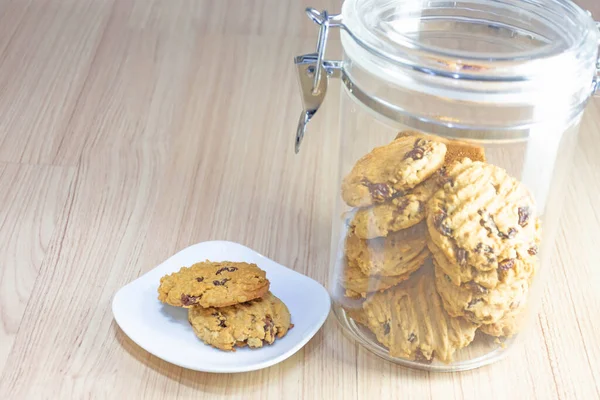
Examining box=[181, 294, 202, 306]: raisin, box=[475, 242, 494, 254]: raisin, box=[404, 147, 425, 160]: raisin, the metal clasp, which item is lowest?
box=[181, 294, 202, 306]: raisin

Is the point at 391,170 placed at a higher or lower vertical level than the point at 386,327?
higher

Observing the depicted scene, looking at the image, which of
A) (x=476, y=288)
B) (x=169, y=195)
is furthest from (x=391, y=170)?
(x=169, y=195)

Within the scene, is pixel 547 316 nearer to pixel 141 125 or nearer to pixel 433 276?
pixel 433 276

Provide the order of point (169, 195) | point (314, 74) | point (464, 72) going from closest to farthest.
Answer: point (464, 72), point (314, 74), point (169, 195)

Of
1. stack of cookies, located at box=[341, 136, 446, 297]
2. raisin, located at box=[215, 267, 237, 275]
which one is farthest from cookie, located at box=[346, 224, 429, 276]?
raisin, located at box=[215, 267, 237, 275]

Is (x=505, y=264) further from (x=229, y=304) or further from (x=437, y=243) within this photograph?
(x=229, y=304)

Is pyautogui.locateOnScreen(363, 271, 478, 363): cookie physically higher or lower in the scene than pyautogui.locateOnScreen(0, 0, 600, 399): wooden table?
higher

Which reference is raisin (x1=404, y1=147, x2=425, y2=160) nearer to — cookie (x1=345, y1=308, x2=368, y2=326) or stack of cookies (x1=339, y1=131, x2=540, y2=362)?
stack of cookies (x1=339, y1=131, x2=540, y2=362)
